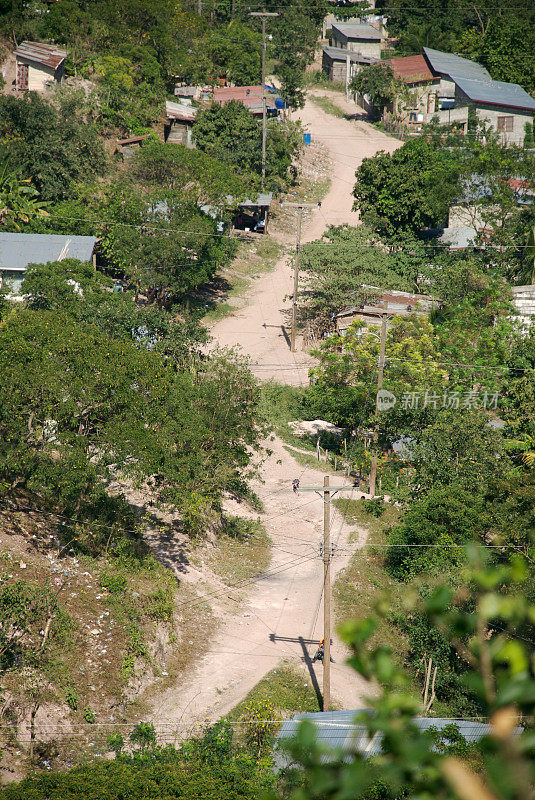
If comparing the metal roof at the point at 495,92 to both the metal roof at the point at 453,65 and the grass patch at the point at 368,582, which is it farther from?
the grass patch at the point at 368,582

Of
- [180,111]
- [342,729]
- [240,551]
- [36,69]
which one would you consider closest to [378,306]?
[240,551]

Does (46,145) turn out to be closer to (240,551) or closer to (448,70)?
(240,551)

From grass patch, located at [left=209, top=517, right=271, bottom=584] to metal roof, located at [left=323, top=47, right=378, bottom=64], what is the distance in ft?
154

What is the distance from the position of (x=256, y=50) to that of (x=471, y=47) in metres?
18.0

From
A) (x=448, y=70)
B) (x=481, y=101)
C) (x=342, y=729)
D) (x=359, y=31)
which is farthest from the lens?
(x=359, y=31)

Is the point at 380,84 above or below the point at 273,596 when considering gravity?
above

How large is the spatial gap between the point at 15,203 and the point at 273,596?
22.8 meters

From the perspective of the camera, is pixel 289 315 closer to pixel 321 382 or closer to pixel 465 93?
pixel 321 382

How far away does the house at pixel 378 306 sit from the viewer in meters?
35.3

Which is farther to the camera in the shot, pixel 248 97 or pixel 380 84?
pixel 380 84

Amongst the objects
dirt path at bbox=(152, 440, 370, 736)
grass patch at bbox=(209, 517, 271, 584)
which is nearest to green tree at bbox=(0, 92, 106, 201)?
dirt path at bbox=(152, 440, 370, 736)

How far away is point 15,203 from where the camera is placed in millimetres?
36062

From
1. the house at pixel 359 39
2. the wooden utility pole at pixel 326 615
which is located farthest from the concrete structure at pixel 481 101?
the wooden utility pole at pixel 326 615

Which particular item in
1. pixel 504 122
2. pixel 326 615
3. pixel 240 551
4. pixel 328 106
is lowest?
pixel 240 551
